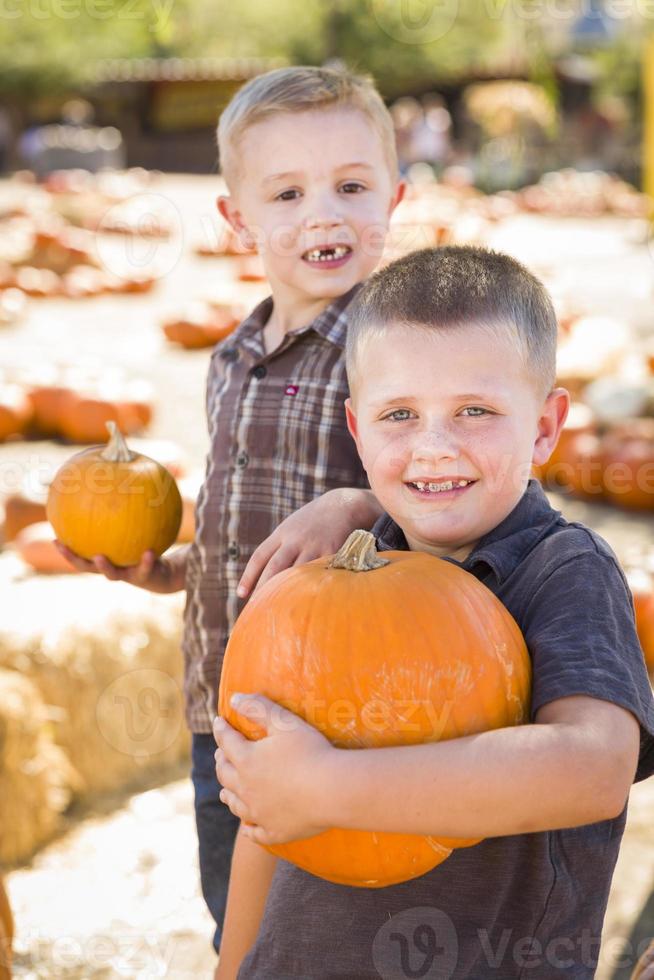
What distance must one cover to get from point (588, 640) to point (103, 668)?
254 centimetres

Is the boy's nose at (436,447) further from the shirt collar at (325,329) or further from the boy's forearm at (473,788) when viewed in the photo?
the shirt collar at (325,329)

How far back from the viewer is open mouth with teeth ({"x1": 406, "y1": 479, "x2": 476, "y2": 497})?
1.44 metres

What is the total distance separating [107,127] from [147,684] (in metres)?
33.2

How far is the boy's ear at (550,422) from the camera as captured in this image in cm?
152

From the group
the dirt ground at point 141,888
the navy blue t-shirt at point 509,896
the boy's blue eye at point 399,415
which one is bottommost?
the dirt ground at point 141,888

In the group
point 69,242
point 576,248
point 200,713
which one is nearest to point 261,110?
point 200,713

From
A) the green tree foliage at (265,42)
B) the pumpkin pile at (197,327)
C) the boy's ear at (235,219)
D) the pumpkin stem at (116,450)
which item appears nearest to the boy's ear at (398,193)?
the boy's ear at (235,219)

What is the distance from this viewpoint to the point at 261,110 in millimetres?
2098

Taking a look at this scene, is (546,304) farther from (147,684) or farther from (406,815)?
(147,684)

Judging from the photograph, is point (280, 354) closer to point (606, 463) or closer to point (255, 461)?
point (255, 461)

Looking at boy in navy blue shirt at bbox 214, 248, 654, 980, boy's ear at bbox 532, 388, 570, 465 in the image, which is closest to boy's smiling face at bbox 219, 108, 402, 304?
boy in navy blue shirt at bbox 214, 248, 654, 980

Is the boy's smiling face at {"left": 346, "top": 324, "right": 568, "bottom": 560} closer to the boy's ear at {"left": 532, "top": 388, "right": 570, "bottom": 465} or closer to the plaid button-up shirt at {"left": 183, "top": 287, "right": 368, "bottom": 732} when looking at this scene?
the boy's ear at {"left": 532, "top": 388, "right": 570, "bottom": 465}

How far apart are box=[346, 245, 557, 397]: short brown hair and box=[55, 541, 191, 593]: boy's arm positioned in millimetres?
820

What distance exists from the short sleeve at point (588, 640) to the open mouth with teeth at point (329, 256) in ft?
3.12
